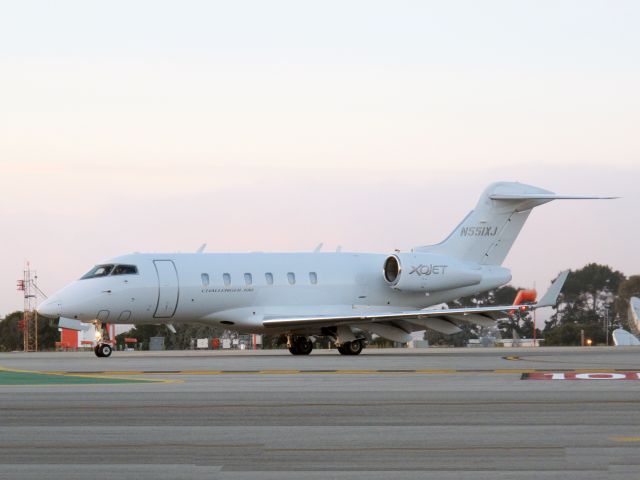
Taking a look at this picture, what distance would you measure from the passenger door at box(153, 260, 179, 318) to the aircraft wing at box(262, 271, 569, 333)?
2838mm

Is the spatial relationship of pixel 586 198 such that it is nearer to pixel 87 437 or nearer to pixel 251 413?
pixel 251 413

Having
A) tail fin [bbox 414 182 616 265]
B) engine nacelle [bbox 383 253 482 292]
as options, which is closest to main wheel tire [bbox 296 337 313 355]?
engine nacelle [bbox 383 253 482 292]

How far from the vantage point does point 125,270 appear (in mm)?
33656

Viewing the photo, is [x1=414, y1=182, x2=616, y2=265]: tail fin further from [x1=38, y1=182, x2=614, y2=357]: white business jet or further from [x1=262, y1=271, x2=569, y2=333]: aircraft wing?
[x1=262, y1=271, x2=569, y2=333]: aircraft wing

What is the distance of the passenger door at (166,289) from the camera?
33.7 m

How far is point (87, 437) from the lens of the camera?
37.7 ft

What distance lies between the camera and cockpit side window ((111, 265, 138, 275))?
33.6 metres

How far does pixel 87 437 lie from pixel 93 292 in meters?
22.1

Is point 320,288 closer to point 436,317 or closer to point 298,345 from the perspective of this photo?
point 298,345

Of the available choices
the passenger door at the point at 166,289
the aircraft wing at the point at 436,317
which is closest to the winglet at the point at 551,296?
the aircraft wing at the point at 436,317

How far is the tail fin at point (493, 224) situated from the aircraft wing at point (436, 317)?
15.8 feet

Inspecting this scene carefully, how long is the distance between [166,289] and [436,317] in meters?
8.04

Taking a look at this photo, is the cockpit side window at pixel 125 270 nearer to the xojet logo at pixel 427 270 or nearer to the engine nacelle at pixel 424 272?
the engine nacelle at pixel 424 272

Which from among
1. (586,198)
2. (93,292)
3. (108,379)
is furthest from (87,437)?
(586,198)
